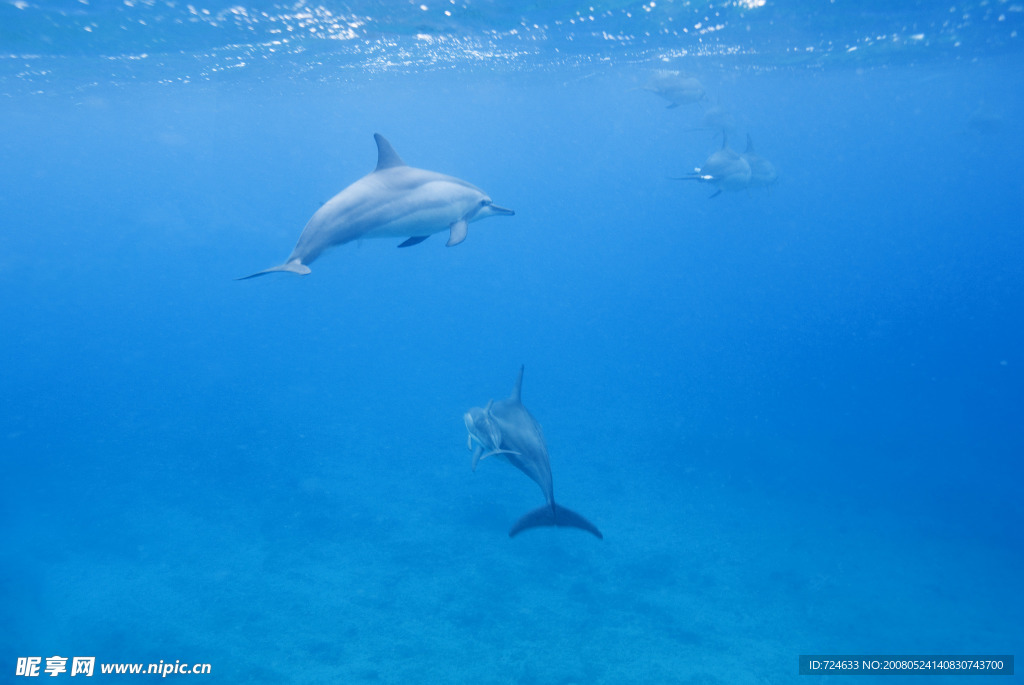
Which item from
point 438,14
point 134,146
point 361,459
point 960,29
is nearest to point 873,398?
point 960,29

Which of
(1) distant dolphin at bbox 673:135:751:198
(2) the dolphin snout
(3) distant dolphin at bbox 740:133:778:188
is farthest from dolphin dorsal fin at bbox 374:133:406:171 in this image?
(3) distant dolphin at bbox 740:133:778:188

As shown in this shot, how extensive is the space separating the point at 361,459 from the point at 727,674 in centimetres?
975

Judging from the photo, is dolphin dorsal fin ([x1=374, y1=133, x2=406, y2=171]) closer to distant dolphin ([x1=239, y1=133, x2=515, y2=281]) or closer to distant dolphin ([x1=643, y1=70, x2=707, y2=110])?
distant dolphin ([x1=239, y1=133, x2=515, y2=281])

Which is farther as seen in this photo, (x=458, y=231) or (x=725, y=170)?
(x=725, y=170)

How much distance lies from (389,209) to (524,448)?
2.73 m

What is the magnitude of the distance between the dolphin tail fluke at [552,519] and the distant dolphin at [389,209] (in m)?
2.92

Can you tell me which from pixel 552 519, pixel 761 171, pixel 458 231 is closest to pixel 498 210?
pixel 458 231

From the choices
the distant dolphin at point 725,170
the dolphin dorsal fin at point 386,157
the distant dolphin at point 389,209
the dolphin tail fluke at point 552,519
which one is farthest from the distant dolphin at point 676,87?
the dolphin tail fluke at point 552,519

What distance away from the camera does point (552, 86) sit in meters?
30.8

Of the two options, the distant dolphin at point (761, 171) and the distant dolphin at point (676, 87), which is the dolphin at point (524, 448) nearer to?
the distant dolphin at point (761, 171)

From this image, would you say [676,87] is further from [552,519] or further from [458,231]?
[552,519]

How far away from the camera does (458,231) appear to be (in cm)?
613

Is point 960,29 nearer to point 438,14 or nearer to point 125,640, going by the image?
point 438,14

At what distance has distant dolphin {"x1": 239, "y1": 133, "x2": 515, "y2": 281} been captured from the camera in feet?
17.4
